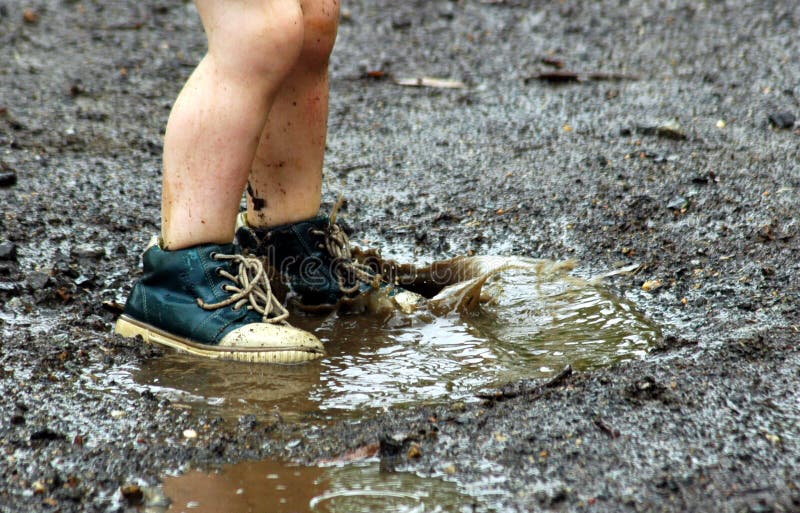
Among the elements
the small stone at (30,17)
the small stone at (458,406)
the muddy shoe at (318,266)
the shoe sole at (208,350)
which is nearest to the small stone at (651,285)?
the muddy shoe at (318,266)

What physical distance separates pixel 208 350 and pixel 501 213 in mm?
1432

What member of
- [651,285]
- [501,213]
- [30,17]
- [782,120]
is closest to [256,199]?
[501,213]

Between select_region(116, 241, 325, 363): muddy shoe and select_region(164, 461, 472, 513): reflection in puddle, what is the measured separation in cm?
57

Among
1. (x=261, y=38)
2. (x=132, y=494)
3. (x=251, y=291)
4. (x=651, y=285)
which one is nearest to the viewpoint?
(x=132, y=494)

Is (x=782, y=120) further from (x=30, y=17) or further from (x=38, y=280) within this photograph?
(x=30, y=17)

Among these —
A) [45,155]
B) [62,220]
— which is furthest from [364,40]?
[62,220]

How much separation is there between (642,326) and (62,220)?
2078 millimetres

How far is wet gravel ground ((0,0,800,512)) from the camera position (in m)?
1.95

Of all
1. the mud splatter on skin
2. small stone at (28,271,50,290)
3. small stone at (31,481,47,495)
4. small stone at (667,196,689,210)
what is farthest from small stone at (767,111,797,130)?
small stone at (31,481,47,495)

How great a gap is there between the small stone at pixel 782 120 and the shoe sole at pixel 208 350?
2.68 metres

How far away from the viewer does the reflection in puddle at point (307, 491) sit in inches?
70.7

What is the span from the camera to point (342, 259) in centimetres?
285

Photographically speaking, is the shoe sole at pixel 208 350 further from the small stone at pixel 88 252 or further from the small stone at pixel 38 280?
the small stone at pixel 88 252

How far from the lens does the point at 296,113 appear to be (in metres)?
2.71
